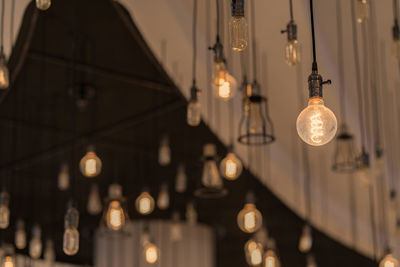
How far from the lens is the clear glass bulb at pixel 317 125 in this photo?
277 centimetres

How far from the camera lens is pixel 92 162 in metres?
6.52

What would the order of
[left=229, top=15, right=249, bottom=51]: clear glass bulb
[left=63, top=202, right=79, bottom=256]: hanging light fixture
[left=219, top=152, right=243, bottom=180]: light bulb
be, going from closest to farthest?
[left=229, top=15, right=249, bottom=51]: clear glass bulb → [left=63, top=202, right=79, bottom=256]: hanging light fixture → [left=219, top=152, right=243, bottom=180]: light bulb

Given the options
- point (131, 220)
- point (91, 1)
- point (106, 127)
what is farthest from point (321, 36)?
point (131, 220)

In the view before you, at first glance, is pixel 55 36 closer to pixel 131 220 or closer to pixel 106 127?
pixel 106 127

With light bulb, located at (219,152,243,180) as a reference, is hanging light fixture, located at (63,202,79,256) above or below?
below

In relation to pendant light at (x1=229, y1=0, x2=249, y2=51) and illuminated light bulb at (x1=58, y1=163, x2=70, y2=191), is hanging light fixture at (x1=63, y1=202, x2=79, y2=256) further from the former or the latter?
illuminated light bulb at (x1=58, y1=163, x2=70, y2=191)

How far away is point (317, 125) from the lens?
9.09ft

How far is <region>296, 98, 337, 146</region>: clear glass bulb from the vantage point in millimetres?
2766

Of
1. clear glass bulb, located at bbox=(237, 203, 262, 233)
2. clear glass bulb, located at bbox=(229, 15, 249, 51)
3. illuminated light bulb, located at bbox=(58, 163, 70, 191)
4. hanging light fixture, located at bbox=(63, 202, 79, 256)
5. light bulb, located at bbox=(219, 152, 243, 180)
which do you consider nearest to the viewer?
clear glass bulb, located at bbox=(229, 15, 249, 51)

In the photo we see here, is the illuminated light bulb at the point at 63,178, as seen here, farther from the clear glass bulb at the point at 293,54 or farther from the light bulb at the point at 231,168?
the clear glass bulb at the point at 293,54

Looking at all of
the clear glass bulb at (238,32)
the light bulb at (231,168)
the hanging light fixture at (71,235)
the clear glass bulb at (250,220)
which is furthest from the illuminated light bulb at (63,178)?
the clear glass bulb at (238,32)

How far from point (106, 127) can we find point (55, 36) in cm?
251

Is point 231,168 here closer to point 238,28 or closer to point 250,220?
point 250,220

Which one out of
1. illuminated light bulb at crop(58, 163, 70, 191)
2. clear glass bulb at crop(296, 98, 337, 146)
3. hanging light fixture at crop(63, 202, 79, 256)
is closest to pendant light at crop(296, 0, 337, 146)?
clear glass bulb at crop(296, 98, 337, 146)
